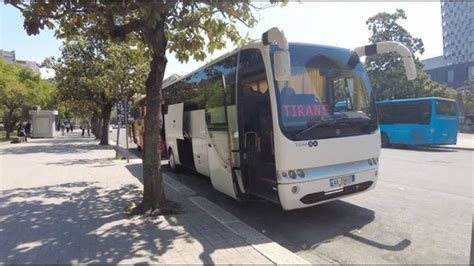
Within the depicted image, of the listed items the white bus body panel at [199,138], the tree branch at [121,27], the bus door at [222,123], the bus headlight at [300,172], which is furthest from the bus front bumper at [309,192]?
the tree branch at [121,27]

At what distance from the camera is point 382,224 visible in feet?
21.1

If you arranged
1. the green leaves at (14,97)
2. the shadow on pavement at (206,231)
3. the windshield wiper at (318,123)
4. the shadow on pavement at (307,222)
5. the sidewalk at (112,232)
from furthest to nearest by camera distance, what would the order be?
1. the green leaves at (14,97)
2. the windshield wiper at (318,123)
3. the shadow on pavement at (307,222)
4. the shadow on pavement at (206,231)
5. the sidewalk at (112,232)

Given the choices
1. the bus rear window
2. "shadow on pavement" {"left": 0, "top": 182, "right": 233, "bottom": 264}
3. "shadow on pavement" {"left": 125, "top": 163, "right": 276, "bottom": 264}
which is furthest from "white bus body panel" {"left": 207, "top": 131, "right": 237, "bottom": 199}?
the bus rear window

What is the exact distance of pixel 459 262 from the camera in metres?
4.81

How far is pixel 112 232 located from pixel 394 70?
37.2 meters

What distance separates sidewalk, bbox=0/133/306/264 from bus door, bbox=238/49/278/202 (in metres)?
0.80

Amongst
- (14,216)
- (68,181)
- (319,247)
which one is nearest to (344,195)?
(319,247)

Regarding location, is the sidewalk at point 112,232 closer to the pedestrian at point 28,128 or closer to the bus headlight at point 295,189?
the bus headlight at point 295,189

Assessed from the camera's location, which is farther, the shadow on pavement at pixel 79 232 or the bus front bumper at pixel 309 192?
the bus front bumper at pixel 309 192

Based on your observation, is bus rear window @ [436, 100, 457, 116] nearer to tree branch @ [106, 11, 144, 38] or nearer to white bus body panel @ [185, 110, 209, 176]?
white bus body panel @ [185, 110, 209, 176]

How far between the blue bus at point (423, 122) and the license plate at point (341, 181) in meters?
15.4

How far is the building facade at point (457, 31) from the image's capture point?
4496 inches

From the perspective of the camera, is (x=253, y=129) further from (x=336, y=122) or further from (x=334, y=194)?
(x=334, y=194)

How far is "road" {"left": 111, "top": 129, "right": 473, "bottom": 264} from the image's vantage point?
205 inches
